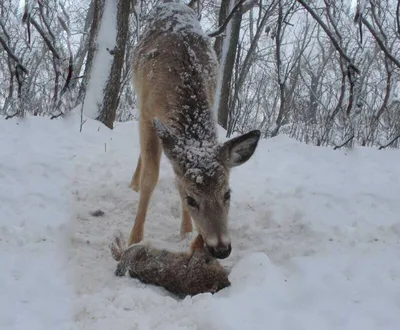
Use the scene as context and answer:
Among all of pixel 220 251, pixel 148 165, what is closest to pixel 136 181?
pixel 148 165

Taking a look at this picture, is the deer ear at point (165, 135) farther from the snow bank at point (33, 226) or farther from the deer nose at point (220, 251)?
the snow bank at point (33, 226)

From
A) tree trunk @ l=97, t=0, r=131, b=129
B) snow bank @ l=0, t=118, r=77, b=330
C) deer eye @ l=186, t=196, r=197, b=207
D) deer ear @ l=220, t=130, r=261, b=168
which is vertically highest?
tree trunk @ l=97, t=0, r=131, b=129

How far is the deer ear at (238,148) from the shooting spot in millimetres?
4102

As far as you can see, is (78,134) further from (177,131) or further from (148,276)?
(148,276)

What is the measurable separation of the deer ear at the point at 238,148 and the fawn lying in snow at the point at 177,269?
2.35 feet

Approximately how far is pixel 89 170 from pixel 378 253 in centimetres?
371

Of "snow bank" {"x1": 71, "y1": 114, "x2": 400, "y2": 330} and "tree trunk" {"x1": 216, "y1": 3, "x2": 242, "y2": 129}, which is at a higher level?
"tree trunk" {"x1": 216, "y1": 3, "x2": 242, "y2": 129}

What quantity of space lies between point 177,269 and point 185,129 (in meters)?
1.34

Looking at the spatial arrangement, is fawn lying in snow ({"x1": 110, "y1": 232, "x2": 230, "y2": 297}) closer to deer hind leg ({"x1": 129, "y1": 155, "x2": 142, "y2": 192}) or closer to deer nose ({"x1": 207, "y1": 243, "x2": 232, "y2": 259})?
deer nose ({"x1": 207, "y1": 243, "x2": 232, "y2": 259})

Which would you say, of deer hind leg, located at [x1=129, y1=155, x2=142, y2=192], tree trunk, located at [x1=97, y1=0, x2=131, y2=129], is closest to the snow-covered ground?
deer hind leg, located at [x1=129, y1=155, x2=142, y2=192]

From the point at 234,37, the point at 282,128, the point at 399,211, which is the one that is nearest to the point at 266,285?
the point at 399,211

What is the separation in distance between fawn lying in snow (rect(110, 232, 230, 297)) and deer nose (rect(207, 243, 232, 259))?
78 mm

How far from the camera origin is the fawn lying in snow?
3.61 m

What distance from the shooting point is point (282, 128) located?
1861 cm
